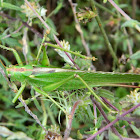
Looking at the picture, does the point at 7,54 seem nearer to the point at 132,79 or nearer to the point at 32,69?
the point at 32,69

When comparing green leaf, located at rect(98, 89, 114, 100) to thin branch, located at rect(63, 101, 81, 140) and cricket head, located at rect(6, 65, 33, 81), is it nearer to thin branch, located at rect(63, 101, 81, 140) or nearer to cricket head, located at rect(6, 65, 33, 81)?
thin branch, located at rect(63, 101, 81, 140)

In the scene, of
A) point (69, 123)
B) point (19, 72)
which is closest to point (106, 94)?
point (69, 123)

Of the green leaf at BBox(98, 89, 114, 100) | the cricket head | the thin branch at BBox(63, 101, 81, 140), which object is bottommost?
the green leaf at BBox(98, 89, 114, 100)

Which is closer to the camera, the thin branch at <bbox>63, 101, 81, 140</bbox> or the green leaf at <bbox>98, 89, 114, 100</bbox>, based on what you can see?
the thin branch at <bbox>63, 101, 81, 140</bbox>

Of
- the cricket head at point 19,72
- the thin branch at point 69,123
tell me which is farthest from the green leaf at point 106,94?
the cricket head at point 19,72

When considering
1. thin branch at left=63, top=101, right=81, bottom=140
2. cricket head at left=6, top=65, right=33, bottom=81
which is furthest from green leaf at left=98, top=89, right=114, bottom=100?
cricket head at left=6, top=65, right=33, bottom=81

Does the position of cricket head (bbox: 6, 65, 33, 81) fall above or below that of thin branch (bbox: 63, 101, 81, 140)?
above

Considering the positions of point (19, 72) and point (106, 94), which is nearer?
point (106, 94)

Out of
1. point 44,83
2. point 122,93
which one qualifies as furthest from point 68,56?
point 122,93

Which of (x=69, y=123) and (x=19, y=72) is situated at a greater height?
(x=19, y=72)

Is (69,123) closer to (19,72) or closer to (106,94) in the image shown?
(106,94)
